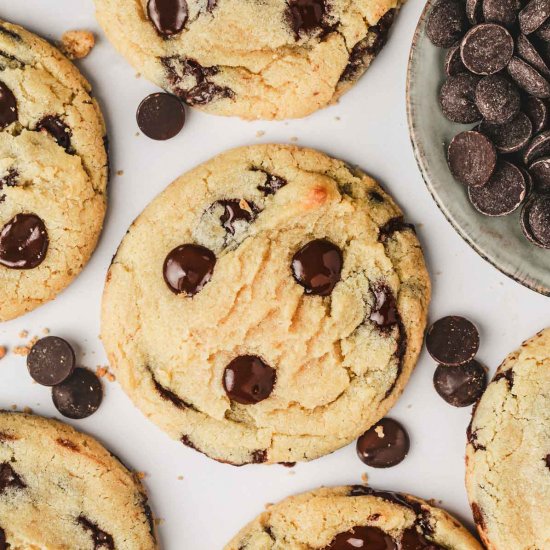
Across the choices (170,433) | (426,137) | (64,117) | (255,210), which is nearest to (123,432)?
(170,433)

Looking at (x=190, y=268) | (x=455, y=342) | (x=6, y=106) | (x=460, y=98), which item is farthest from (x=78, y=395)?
(x=460, y=98)

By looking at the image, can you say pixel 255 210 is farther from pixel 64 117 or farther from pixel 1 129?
pixel 1 129

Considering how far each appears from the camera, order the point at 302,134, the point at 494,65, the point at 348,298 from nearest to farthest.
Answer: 1. the point at 494,65
2. the point at 348,298
3. the point at 302,134

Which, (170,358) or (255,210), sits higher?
(255,210)

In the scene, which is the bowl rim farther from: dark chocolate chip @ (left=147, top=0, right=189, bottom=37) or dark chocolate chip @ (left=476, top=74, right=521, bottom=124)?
dark chocolate chip @ (left=147, top=0, right=189, bottom=37)

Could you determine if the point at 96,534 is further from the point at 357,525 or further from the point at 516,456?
the point at 516,456

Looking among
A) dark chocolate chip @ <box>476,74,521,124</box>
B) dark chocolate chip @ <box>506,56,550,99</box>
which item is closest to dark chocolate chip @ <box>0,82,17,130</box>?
dark chocolate chip @ <box>476,74,521,124</box>

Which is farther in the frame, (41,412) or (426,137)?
(41,412)

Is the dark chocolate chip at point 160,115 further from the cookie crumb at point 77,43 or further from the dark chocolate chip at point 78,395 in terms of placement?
the dark chocolate chip at point 78,395
